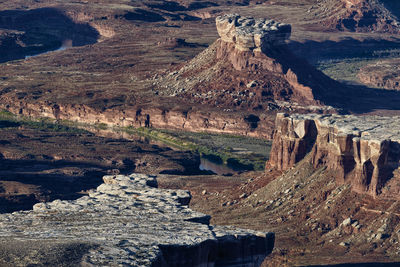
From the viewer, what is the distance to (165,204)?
54344 mm

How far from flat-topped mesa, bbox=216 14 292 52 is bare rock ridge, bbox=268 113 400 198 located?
162 feet

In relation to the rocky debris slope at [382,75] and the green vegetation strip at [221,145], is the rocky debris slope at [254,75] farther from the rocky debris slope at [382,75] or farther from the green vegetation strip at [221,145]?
the rocky debris slope at [382,75]

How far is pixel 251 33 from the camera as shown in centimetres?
12744

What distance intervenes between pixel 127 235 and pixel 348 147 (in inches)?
1048

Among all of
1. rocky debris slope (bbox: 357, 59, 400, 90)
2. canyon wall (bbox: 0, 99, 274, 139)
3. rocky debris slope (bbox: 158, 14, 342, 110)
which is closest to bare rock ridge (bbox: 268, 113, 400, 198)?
canyon wall (bbox: 0, 99, 274, 139)

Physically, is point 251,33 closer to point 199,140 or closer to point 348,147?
point 199,140

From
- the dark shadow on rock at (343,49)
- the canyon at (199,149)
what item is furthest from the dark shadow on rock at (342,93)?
the dark shadow on rock at (343,49)

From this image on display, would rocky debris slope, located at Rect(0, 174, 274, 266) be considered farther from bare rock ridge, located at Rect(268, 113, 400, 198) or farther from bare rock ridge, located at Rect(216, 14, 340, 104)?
bare rock ridge, located at Rect(216, 14, 340, 104)

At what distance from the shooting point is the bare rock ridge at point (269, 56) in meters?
127

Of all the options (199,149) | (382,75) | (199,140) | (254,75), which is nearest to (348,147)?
(199,149)

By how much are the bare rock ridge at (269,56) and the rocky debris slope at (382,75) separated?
795 inches

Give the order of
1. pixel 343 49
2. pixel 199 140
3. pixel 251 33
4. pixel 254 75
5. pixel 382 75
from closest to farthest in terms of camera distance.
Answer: pixel 199 140
pixel 251 33
pixel 254 75
pixel 382 75
pixel 343 49

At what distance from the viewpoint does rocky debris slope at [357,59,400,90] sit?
15012 centimetres

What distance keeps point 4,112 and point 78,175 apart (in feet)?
140
